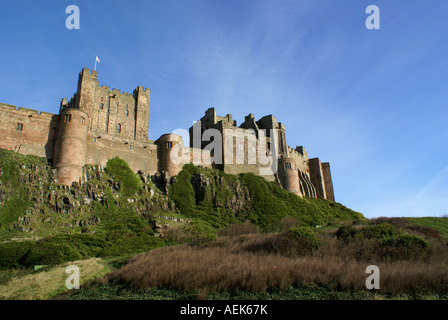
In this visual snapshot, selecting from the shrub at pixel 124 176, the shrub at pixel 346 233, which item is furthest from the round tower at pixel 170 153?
the shrub at pixel 346 233

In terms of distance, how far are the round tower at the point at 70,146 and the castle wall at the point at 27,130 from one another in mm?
1292

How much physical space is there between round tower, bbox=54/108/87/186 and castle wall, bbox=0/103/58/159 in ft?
4.24

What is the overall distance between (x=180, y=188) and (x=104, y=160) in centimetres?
984

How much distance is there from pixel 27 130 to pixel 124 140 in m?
10.4

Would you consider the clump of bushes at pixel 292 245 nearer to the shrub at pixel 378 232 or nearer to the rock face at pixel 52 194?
the shrub at pixel 378 232

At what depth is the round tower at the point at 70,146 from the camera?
2892 cm

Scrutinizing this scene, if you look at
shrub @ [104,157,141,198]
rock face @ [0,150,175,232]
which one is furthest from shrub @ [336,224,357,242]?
shrub @ [104,157,141,198]

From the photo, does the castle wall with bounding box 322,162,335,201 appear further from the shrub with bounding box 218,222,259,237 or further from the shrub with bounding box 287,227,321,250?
the shrub with bounding box 287,227,321,250

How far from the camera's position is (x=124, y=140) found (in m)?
36.9

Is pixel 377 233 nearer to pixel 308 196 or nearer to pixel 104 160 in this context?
pixel 104 160

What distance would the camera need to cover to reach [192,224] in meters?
31.0

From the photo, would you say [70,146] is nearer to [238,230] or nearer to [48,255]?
[48,255]
